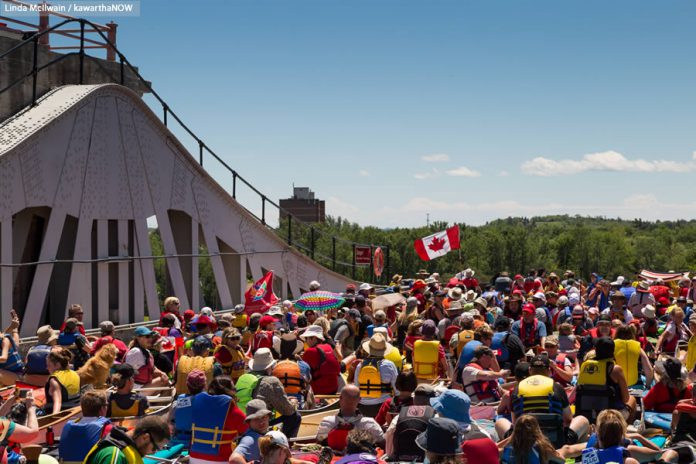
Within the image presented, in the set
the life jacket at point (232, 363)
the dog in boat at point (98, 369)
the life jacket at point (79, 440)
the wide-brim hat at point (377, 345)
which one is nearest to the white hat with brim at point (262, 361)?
the life jacket at point (232, 363)

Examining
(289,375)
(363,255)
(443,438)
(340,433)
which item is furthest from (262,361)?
(363,255)

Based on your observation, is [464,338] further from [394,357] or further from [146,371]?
[146,371]

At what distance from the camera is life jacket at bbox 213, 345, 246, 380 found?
10.1 meters

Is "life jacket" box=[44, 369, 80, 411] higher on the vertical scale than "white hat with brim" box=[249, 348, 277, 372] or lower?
lower

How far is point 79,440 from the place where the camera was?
6.34 meters

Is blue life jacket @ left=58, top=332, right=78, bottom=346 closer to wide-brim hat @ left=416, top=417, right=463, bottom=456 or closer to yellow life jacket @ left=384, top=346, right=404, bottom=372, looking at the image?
yellow life jacket @ left=384, top=346, right=404, bottom=372

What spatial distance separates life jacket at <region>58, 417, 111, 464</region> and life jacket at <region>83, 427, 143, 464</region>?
0.78 m

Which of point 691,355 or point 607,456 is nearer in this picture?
point 607,456

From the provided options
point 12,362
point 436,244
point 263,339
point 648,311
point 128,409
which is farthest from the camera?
point 436,244

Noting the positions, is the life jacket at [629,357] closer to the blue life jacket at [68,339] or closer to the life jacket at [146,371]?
the life jacket at [146,371]

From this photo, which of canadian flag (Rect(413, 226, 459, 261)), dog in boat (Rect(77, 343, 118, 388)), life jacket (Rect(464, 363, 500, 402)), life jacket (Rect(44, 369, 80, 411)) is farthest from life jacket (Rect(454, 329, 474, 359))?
canadian flag (Rect(413, 226, 459, 261))

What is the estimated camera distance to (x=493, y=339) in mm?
11125

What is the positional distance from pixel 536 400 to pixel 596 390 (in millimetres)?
1271

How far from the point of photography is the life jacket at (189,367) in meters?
9.02
